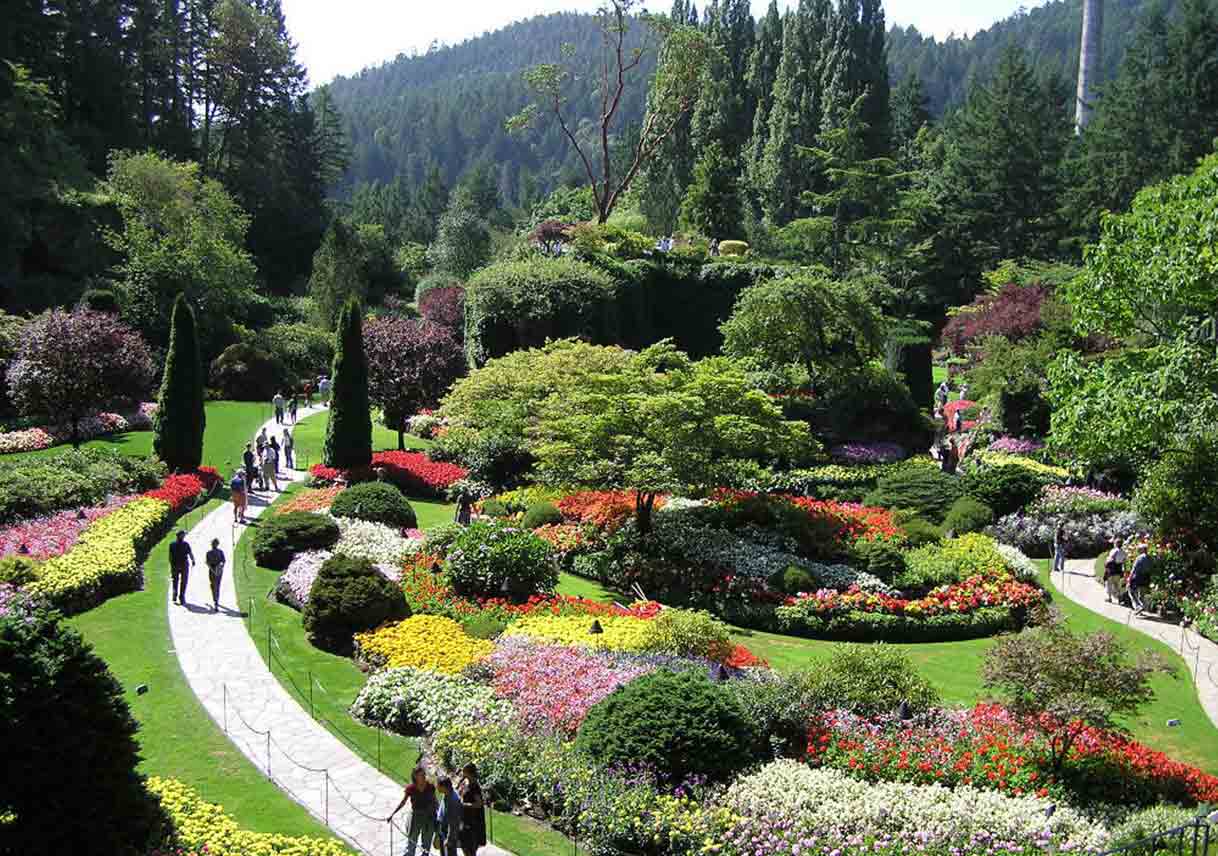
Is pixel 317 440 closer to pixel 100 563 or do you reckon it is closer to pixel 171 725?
pixel 100 563

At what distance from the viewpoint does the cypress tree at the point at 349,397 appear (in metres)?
29.0

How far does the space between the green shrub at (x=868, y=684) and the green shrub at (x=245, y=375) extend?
3207 cm

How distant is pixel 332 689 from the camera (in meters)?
15.5

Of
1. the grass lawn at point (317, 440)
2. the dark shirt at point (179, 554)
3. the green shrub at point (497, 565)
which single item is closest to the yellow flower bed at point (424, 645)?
the green shrub at point (497, 565)

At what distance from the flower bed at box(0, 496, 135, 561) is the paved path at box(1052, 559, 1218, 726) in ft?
67.7

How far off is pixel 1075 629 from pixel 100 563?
18.6 m

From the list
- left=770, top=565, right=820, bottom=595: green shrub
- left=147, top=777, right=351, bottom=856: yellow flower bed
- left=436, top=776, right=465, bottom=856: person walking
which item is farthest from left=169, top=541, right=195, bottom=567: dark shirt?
left=770, top=565, right=820, bottom=595: green shrub

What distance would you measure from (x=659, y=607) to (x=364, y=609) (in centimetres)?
554

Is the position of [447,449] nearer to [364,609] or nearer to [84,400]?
[84,400]

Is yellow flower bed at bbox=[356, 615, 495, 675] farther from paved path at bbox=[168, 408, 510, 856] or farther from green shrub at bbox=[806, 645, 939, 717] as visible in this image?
green shrub at bbox=[806, 645, 939, 717]

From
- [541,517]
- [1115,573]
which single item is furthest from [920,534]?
[541,517]

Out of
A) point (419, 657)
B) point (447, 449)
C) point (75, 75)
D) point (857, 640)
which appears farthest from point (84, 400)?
point (75, 75)

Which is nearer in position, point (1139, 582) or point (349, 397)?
point (1139, 582)

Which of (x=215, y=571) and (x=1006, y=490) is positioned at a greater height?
(x=1006, y=490)
